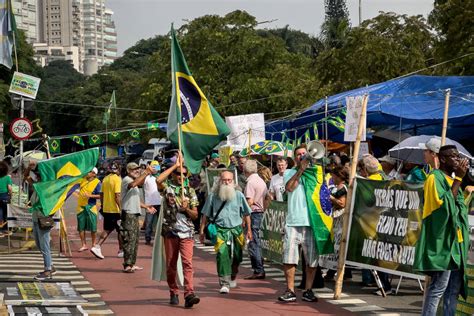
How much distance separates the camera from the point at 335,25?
180 ft

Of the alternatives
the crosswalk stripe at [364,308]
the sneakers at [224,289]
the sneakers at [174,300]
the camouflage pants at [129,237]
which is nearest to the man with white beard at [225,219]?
the sneakers at [224,289]

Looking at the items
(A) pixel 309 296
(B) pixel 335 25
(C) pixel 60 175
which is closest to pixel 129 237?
(C) pixel 60 175

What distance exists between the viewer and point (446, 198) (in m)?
7.66

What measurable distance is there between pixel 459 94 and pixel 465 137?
8.79 ft

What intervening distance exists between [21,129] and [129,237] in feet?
25.3

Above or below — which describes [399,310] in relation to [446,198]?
below

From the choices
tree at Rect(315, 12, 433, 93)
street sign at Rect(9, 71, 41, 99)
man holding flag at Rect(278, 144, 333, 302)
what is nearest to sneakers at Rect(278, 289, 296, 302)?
man holding flag at Rect(278, 144, 333, 302)

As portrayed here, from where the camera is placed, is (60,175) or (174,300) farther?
(60,175)

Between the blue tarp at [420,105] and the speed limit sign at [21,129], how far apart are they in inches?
281

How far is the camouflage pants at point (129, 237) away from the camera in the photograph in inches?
565

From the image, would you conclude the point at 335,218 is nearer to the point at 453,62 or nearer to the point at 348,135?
the point at 348,135

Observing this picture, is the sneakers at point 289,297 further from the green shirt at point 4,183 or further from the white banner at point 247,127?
the white banner at point 247,127

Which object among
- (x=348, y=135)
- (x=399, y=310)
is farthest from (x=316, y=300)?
(x=348, y=135)

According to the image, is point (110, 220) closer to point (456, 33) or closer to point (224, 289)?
point (224, 289)
